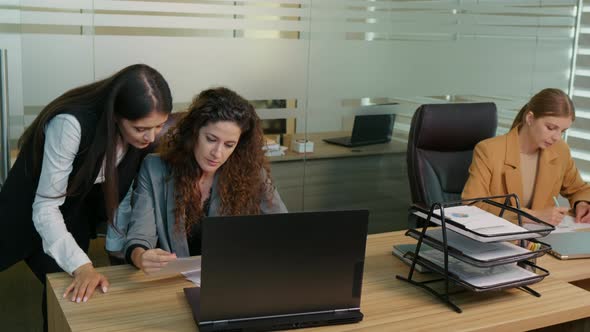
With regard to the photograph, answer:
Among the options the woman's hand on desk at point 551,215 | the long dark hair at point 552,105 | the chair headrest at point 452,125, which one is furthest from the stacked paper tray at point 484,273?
the chair headrest at point 452,125

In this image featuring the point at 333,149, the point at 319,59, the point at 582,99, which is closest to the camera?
the point at 319,59

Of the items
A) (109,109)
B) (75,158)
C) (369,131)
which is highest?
(109,109)

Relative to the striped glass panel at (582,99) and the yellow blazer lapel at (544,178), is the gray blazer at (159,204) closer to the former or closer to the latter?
the yellow blazer lapel at (544,178)

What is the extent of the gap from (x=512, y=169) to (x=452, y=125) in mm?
358

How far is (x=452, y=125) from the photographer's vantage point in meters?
3.07

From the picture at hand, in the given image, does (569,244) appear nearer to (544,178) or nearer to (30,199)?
(544,178)

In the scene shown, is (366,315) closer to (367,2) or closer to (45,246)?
(45,246)

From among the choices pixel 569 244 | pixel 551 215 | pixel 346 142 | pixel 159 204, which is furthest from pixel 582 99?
pixel 159 204

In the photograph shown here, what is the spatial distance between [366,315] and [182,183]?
0.71 m

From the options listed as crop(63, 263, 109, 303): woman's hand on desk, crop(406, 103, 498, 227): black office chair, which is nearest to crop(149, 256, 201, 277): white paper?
crop(63, 263, 109, 303): woman's hand on desk

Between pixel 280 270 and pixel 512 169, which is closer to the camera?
pixel 280 270

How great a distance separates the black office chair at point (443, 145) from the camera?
3.03 m

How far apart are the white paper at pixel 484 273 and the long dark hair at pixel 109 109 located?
0.91m

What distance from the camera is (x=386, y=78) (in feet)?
13.0
